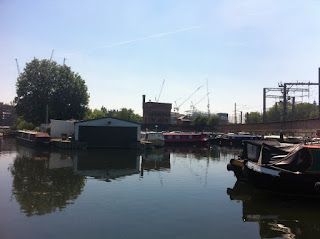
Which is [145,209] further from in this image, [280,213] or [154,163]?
[154,163]

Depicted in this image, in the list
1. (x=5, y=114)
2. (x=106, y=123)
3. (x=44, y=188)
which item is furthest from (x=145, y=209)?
(x=5, y=114)

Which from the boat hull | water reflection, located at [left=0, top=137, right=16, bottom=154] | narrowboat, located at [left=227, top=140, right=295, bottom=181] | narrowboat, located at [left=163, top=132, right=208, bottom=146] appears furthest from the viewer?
narrowboat, located at [left=163, top=132, right=208, bottom=146]

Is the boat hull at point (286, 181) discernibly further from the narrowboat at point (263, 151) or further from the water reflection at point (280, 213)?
the narrowboat at point (263, 151)

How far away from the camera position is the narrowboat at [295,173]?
1431 centimetres

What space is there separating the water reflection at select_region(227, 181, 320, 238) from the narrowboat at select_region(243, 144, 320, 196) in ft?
2.10

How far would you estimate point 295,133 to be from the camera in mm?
50062

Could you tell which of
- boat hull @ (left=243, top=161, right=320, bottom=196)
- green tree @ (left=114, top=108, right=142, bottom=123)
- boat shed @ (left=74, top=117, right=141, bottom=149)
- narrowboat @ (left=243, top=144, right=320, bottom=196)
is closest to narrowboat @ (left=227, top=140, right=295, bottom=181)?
narrowboat @ (left=243, top=144, right=320, bottom=196)

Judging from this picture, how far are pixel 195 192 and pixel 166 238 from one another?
22.9 ft

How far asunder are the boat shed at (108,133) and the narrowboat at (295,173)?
101 feet

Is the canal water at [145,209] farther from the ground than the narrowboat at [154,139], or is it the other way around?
the narrowboat at [154,139]

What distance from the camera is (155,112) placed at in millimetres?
105625

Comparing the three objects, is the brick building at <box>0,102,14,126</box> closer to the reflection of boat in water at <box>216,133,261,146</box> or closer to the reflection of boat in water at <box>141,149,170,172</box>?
the reflection of boat in water at <box>216,133,261,146</box>

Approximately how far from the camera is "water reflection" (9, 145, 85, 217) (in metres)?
12.9

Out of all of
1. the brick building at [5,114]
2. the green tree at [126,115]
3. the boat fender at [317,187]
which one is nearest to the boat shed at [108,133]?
the boat fender at [317,187]
